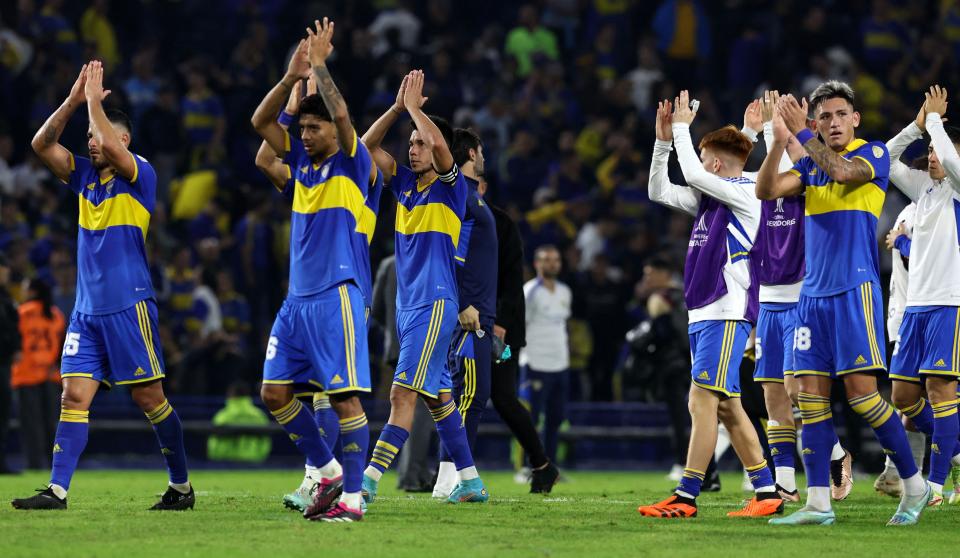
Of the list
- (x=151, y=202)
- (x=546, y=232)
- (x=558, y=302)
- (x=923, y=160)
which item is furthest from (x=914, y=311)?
(x=546, y=232)

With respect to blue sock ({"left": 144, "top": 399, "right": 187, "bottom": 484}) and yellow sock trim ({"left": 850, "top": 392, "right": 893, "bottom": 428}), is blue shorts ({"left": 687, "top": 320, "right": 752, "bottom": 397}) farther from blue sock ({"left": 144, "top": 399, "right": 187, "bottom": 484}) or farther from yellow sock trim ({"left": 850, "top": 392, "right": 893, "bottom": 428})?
blue sock ({"left": 144, "top": 399, "right": 187, "bottom": 484})

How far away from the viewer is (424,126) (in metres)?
9.61

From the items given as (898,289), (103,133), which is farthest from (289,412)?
(898,289)

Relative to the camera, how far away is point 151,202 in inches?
392

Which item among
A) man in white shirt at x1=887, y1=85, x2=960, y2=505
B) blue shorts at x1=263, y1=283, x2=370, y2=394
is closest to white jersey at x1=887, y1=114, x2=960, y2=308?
man in white shirt at x1=887, y1=85, x2=960, y2=505

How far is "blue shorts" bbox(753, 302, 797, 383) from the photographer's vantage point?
1040cm

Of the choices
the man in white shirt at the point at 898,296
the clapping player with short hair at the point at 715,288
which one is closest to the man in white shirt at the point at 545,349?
the man in white shirt at the point at 898,296

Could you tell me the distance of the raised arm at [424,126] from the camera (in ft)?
31.0

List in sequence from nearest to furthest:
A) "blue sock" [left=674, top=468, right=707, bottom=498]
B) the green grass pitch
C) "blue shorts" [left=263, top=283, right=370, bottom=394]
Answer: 1. the green grass pitch
2. "blue shorts" [left=263, top=283, right=370, bottom=394]
3. "blue sock" [left=674, top=468, right=707, bottom=498]

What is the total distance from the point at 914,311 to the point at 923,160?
4.71 ft

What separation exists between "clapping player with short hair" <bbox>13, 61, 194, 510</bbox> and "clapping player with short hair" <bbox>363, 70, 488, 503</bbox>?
1.61 m

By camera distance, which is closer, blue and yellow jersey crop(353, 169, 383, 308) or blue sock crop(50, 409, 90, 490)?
blue and yellow jersey crop(353, 169, 383, 308)

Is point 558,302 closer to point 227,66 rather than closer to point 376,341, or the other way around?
point 376,341

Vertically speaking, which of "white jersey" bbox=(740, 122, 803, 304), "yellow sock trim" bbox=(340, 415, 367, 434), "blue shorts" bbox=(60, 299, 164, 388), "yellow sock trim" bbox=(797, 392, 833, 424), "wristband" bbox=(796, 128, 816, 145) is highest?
"wristband" bbox=(796, 128, 816, 145)
